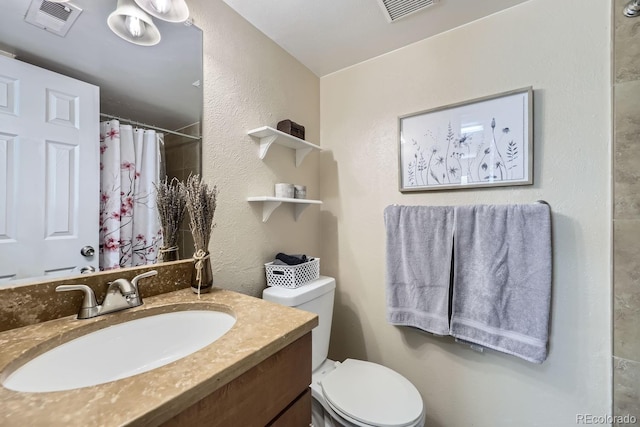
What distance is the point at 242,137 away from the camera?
3.89 ft

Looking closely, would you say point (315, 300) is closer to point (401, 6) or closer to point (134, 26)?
point (134, 26)

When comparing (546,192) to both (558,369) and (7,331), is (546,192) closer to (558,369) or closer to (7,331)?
(558,369)

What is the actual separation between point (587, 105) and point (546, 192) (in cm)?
36

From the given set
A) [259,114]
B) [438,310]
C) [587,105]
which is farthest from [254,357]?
[587,105]

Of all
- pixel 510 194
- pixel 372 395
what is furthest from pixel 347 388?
pixel 510 194

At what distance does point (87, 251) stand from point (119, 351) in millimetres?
325

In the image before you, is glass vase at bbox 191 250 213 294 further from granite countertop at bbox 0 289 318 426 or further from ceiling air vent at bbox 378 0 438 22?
ceiling air vent at bbox 378 0 438 22

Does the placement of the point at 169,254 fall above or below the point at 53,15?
below

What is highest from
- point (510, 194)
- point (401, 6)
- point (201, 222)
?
point (401, 6)

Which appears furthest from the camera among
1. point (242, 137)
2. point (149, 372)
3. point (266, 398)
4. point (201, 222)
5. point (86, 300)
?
point (242, 137)

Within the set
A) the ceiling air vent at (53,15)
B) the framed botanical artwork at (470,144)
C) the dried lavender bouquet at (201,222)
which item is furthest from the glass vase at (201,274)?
the framed botanical artwork at (470,144)

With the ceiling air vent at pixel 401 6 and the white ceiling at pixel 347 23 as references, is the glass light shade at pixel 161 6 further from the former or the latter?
the ceiling air vent at pixel 401 6

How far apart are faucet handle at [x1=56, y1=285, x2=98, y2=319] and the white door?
9cm

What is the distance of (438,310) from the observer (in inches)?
47.8
